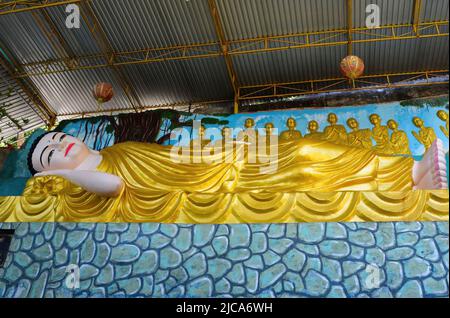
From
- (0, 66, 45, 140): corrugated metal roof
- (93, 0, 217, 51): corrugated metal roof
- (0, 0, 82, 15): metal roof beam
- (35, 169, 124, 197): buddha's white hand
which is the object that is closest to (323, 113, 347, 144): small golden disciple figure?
(93, 0, 217, 51): corrugated metal roof

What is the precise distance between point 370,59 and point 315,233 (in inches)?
249

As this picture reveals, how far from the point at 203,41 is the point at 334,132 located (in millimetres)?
3480

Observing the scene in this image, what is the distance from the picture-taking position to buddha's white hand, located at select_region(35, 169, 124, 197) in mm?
4555

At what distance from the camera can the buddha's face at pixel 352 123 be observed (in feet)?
21.7

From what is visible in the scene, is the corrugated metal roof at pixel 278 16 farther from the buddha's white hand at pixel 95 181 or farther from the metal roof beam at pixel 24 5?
the buddha's white hand at pixel 95 181

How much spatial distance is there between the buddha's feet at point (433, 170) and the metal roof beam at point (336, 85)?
4.91 m

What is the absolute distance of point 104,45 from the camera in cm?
860

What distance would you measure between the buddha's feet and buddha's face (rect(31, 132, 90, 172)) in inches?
153

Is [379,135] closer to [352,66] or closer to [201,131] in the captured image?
[352,66]

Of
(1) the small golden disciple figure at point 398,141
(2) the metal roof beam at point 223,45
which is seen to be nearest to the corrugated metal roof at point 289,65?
(2) the metal roof beam at point 223,45

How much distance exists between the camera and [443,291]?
3.26 m

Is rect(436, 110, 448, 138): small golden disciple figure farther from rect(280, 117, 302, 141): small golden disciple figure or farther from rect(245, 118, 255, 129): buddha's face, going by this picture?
rect(245, 118, 255, 129): buddha's face

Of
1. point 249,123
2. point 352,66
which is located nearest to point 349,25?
point 352,66
